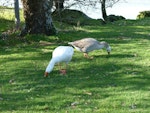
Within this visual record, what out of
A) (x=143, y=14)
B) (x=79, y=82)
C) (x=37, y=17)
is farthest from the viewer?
(x=143, y=14)

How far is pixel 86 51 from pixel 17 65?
2525mm

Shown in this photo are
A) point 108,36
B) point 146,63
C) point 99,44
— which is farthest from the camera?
point 108,36

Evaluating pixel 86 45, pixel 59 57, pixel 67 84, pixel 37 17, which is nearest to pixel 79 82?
pixel 67 84

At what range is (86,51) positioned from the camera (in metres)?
14.4

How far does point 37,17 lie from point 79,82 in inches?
344

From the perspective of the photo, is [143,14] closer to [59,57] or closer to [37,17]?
[37,17]

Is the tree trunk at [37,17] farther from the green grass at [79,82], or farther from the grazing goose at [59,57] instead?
the grazing goose at [59,57]

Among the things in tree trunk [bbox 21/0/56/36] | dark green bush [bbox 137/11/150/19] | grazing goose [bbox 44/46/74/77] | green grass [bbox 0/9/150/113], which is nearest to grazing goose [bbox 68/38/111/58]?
green grass [bbox 0/9/150/113]

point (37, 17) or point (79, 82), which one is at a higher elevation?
point (37, 17)

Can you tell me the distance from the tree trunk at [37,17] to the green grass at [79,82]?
2.23 m

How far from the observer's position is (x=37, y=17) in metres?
19.6

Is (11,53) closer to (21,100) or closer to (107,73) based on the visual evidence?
(107,73)

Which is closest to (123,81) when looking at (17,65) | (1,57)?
(17,65)

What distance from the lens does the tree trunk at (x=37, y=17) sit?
764 inches
